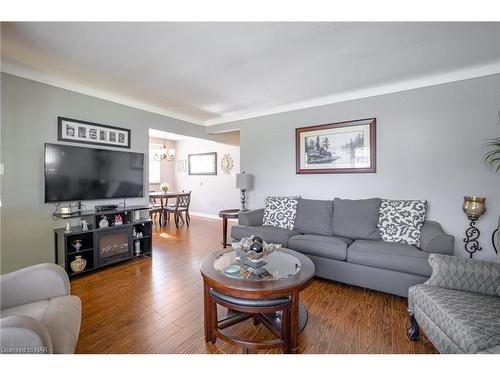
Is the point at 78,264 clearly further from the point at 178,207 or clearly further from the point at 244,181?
the point at 178,207

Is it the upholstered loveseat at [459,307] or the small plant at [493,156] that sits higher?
the small plant at [493,156]

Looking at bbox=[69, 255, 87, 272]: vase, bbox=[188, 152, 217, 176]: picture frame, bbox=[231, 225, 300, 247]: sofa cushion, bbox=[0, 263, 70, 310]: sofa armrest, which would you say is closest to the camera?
bbox=[0, 263, 70, 310]: sofa armrest

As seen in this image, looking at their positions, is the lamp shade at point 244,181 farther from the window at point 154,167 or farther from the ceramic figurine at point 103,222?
the window at point 154,167

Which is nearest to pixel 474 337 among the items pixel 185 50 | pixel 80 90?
pixel 185 50

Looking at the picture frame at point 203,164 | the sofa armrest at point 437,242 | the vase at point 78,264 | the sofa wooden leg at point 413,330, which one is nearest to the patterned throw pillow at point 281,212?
the sofa armrest at point 437,242

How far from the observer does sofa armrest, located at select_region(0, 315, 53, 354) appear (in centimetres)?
82

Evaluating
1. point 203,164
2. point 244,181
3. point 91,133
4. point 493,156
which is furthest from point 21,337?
point 203,164

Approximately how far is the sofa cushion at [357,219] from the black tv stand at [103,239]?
272 cm

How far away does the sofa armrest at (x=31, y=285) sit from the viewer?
127 centimetres

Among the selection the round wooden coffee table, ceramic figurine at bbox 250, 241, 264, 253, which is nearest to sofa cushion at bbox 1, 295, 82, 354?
the round wooden coffee table

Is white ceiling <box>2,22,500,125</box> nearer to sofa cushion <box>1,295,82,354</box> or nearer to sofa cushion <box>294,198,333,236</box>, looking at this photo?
sofa cushion <box>294,198,333,236</box>

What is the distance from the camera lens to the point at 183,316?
6.33 ft
